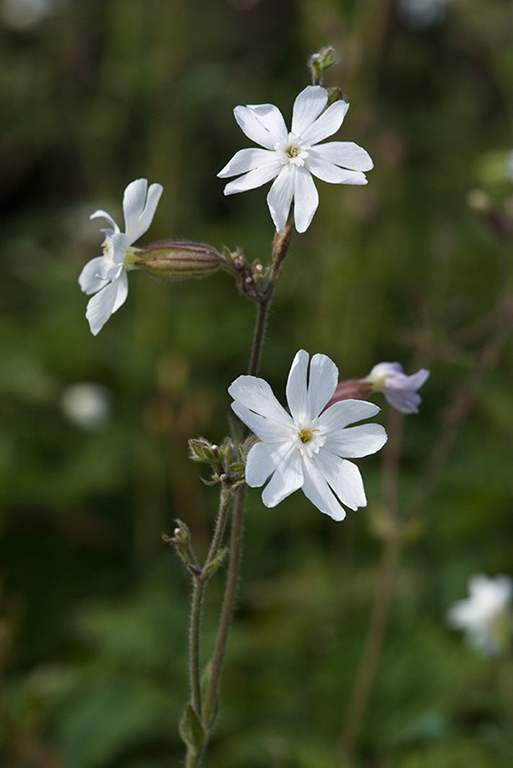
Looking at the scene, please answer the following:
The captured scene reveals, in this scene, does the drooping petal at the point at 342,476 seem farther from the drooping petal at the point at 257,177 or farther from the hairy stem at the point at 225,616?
the drooping petal at the point at 257,177

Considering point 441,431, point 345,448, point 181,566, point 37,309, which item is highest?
point 37,309

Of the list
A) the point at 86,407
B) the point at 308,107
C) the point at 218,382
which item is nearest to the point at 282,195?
the point at 308,107

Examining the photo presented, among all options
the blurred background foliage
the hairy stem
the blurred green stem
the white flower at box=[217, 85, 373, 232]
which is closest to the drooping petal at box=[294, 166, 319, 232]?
the white flower at box=[217, 85, 373, 232]

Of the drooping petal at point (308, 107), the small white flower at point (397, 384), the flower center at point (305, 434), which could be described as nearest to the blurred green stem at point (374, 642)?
the small white flower at point (397, 384)

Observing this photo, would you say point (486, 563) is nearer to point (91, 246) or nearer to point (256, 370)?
point (256, 370)

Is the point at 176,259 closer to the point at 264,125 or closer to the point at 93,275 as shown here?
the point at 93,275

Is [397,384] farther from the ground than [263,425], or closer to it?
farther from the ground

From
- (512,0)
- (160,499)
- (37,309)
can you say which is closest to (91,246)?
(37,309)
